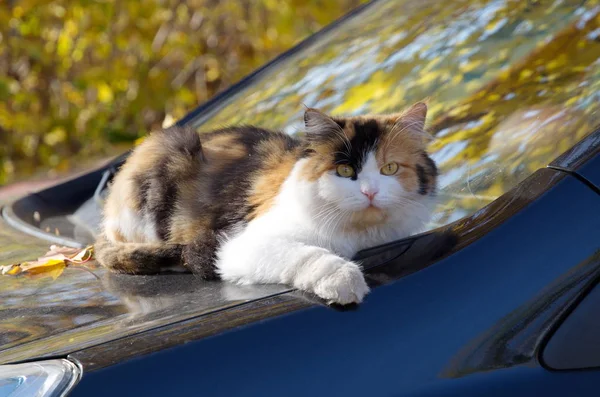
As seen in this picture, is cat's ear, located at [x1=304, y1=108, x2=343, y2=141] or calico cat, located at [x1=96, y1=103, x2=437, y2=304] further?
cat's ear, located at [x1=304, y1=108, x2=343, y2=141]

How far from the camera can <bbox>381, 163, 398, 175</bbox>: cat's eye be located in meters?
2.12

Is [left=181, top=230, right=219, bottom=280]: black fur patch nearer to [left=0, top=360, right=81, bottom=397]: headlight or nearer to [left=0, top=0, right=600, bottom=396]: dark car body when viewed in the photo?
[left=0, top=0, right=600, bottom=396]: dark car body

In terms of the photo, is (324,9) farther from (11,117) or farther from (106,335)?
(106,335)

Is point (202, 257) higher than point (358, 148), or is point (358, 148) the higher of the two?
point (358, 148)

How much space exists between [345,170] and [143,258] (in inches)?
21.9

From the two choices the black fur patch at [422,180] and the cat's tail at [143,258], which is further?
the black fur patch at [422,180]

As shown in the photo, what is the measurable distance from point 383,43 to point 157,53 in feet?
15.4

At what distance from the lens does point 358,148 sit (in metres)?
2.10

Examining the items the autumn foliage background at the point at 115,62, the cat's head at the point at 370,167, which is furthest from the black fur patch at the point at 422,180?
the autumn foliage background at the point at 115,62

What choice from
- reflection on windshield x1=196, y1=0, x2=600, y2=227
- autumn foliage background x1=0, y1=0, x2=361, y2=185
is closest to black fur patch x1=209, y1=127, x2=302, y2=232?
reflection on windshield x1=196, y1=0, x2=600, y2=227

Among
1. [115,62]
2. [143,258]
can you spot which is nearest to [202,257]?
[143,258]

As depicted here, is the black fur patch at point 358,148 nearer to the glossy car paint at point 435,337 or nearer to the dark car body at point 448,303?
the dark car body at point 448,303

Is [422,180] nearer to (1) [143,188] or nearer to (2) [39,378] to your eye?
(1) [143,188]

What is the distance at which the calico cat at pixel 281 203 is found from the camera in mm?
1979
